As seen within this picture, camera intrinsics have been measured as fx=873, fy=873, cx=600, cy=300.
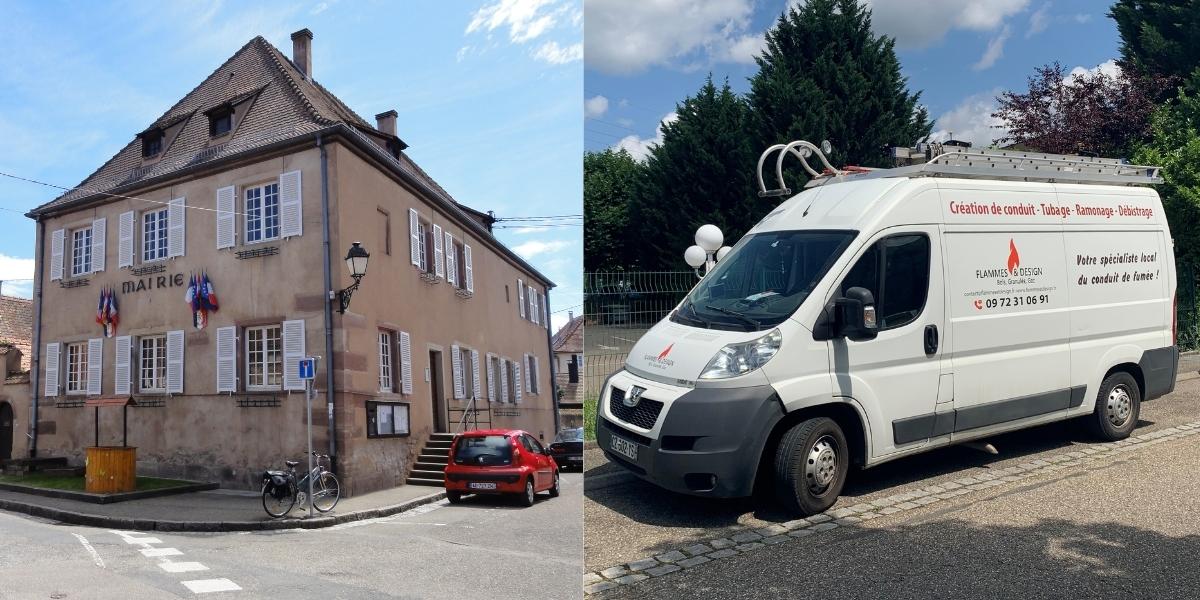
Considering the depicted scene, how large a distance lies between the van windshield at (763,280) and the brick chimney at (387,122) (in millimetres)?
2410

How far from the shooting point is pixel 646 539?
153 inches

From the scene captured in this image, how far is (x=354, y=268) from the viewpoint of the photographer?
6.44 feet

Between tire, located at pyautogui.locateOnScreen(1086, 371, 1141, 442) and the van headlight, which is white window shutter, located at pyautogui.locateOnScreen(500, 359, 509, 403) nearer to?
the van headlight

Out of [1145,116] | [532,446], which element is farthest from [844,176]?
[1145,116]

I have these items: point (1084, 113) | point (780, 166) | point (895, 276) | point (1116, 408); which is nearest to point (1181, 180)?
point (1084, 113)

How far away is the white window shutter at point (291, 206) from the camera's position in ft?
6.27

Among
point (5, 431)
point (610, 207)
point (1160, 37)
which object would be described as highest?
point (1160, 37)

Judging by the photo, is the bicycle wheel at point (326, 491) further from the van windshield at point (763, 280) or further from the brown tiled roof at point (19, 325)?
the van windshield at point (763, 280)

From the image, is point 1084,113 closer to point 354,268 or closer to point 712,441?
point 712,441

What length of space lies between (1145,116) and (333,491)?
13.0m

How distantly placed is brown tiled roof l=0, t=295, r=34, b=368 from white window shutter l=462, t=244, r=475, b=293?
948 millimetres

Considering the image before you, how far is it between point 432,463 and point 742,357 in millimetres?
2154

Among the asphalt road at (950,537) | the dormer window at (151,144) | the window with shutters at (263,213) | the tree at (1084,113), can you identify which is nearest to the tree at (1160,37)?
the tree at (1084,113)

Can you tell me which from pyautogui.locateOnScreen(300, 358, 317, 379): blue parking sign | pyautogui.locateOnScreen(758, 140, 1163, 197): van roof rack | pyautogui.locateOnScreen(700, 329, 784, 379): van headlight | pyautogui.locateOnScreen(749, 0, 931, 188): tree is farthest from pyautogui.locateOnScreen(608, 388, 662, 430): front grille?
pyautogui.locateOnScreen(749, 0, 931, 188): tree
